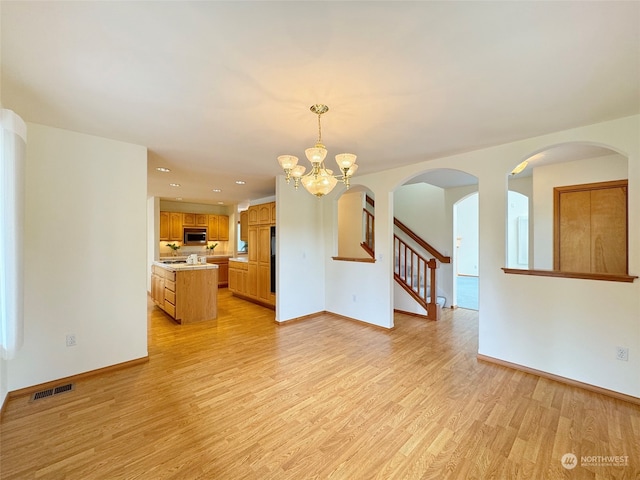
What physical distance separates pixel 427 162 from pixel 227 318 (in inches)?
166

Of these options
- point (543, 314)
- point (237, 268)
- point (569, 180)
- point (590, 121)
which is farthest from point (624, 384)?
point (237, 268)

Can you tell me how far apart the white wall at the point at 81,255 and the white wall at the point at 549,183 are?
18.4ft

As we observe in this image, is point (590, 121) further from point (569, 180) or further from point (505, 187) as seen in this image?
point (569, 180)

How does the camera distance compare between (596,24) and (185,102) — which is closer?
(596,24)

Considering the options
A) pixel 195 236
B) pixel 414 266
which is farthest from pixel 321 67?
pixel 195 236

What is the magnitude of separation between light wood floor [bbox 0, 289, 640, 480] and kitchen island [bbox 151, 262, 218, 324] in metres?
1.29

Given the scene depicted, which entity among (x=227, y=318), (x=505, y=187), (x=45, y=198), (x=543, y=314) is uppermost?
(x=505, y=187)

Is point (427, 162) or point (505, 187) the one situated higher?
point (427, 162)

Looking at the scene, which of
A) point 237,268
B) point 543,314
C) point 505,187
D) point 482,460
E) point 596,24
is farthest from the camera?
point 237,268

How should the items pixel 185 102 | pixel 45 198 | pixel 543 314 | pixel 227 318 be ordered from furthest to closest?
pixel 227 318, pixel 543 314, pixel 45 198, pixel 185 102

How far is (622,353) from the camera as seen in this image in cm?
232

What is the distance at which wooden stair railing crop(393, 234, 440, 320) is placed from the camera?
4.67 metres

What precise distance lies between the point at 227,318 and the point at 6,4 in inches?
172

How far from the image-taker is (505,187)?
9.61ft
